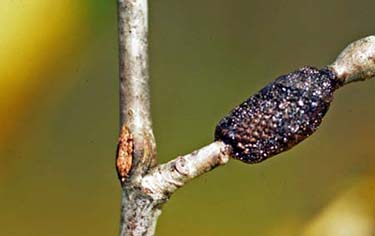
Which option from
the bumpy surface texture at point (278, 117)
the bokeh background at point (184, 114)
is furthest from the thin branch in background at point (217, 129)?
the bokeh background at point (184, 114)

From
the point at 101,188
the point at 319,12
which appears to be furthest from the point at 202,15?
the point at 101,188

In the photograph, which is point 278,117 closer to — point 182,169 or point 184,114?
point 182,169

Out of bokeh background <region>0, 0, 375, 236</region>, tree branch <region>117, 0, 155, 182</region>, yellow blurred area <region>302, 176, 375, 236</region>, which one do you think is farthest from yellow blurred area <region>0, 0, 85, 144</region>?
yellow blurred area <region>302, 176, 375, 236</region>

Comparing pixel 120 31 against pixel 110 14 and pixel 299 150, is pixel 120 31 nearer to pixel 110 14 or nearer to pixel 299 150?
pixel 110 14

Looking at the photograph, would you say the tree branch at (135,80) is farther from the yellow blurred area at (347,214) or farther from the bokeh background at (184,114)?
the yellow blurred area at (347,214)

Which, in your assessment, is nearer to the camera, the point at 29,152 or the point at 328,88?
the point at 328,88

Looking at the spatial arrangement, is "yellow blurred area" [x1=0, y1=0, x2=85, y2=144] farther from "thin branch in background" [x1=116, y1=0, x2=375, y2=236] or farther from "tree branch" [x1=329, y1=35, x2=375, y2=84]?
"tree branch" [x1=329, y1=35, x2=375, y2=84]
